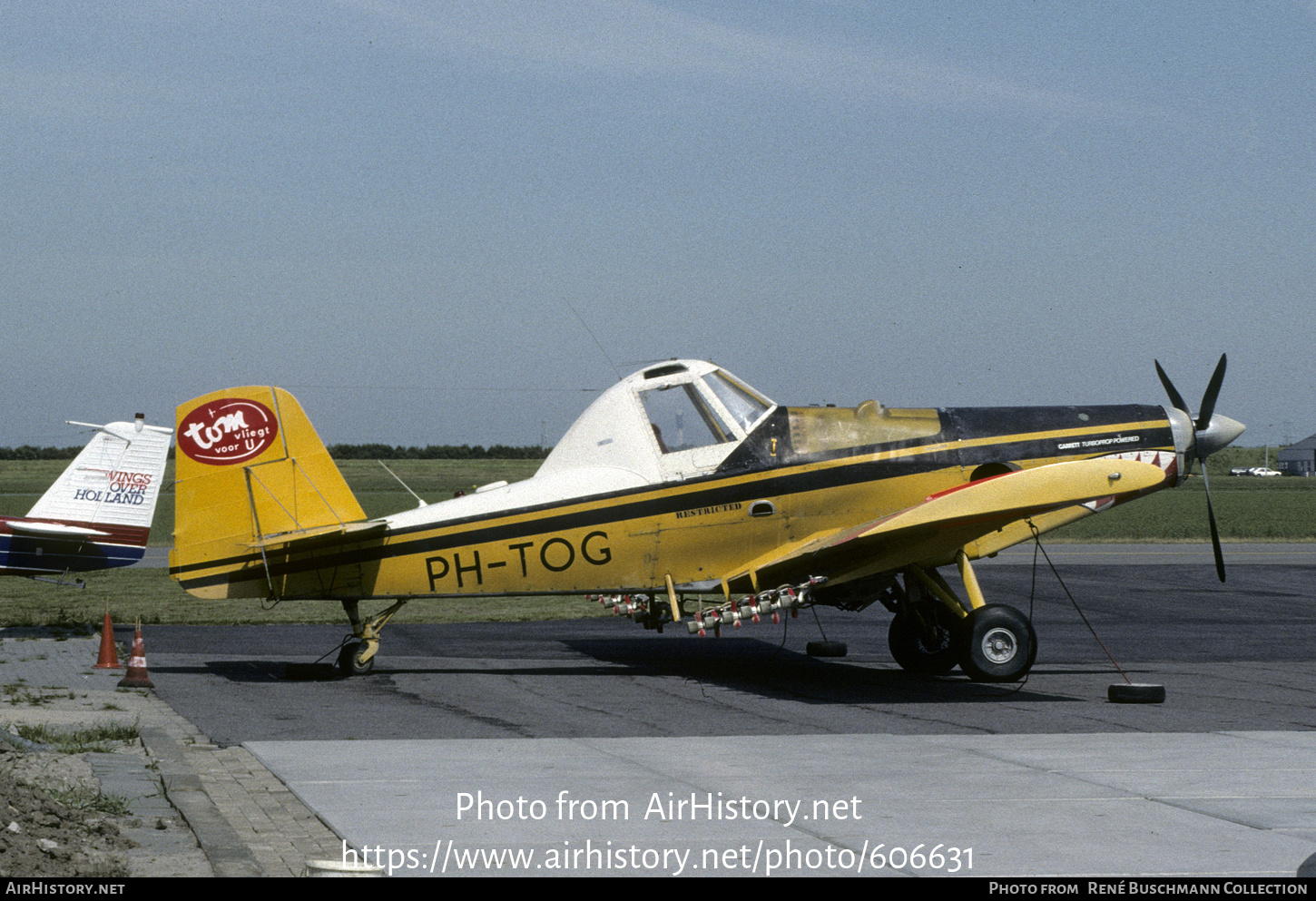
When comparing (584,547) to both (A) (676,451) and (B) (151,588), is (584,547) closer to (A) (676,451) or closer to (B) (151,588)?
(A) (676,451)

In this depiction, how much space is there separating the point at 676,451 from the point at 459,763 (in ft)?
17.5

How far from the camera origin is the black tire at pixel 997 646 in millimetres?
12336

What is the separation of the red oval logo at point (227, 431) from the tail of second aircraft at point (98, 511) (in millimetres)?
5505

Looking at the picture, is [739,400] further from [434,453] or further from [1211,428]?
[434,453]

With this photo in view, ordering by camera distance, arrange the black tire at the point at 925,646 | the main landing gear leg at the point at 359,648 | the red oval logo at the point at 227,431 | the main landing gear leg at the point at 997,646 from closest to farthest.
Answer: the main landing gear leg at the point at 997,646 < the red oval logo at the point at 227,431 < the main landing gear leg at the point at 359,648 < the black tire at the point at 925,646

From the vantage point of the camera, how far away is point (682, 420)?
1326 centimetres

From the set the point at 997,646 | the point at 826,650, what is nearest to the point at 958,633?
the point at 997,646

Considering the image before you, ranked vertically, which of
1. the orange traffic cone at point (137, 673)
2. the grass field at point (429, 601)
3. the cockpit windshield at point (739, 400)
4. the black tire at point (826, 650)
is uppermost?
the cockpit windshield at point (739, 400)

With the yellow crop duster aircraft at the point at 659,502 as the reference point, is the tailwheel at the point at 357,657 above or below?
below

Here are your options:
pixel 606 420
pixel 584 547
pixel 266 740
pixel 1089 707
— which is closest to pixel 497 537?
pixel 584 547

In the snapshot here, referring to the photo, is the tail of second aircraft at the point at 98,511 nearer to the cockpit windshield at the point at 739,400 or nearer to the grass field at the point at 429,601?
the grass field at the point at 429,601

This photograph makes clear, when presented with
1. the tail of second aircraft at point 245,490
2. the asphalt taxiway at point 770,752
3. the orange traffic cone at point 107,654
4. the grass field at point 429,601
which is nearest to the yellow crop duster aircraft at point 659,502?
the tail of second aircraft at point 245,490

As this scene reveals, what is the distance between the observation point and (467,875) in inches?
226

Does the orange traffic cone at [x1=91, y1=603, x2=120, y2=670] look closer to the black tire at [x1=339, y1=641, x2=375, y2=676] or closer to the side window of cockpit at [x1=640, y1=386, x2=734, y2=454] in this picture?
the black tire at [x1=339, y1=641, x2=375, y2=676]
